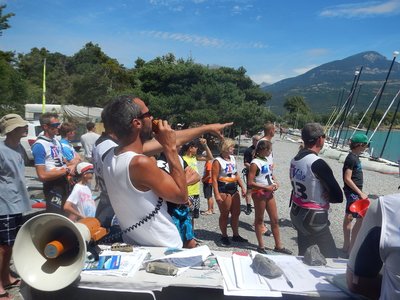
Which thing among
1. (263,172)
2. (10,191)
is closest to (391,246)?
(10,191)

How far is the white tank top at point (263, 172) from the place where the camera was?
19.4 feet

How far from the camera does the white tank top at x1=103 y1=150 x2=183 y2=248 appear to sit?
2.23 meters

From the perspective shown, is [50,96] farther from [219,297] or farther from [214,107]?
[219,297]

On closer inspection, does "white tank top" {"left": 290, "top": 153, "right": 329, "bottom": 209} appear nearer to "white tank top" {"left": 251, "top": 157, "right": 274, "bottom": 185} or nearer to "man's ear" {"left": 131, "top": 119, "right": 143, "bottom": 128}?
"white tank top" {"left": 251, "top": 157, "right": 274, "bottom": 185}

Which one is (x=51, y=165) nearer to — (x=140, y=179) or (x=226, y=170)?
(x=226, y=170)

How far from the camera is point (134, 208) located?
2.29m

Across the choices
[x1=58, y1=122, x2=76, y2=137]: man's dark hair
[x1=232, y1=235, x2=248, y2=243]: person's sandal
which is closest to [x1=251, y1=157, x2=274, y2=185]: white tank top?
[x1=232, y1=235, x2=248, y2=243]: person's sandal

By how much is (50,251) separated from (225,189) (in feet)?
14.9

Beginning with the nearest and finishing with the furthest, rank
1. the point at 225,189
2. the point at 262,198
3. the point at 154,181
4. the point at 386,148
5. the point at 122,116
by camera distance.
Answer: the point at 154,181, the point at 122,116, the point at 262,198, the point at 225,189, the point at 386,148

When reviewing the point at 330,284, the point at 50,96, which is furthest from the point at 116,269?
the point at 50,96

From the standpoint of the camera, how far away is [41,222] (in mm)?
2057

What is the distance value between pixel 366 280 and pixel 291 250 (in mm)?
4523

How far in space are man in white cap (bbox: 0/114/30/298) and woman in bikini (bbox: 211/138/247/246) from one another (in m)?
3.19

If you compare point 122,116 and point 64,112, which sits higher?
point 122,116
